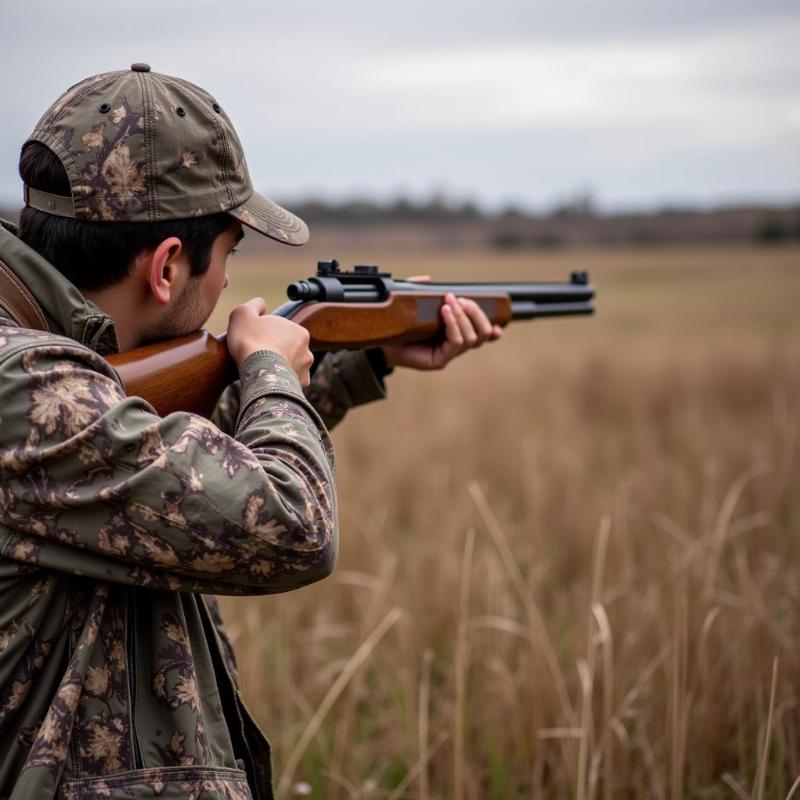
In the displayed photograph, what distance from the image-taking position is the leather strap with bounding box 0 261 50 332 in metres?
1.63

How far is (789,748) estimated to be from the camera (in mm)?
2926

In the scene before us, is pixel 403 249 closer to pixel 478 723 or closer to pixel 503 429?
pixel 503 429

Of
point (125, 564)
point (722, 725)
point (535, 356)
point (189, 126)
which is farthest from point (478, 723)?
point (535, 356)

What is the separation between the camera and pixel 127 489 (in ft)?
4.86

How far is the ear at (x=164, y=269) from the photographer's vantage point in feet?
5.72

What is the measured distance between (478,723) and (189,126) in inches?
97.4

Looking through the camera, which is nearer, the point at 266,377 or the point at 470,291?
the point at 266,377

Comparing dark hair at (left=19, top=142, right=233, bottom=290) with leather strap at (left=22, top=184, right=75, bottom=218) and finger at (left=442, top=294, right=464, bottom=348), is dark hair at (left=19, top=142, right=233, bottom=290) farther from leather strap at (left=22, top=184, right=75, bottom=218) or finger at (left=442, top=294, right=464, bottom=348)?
finger at (left=442, top=294, right=464, bottom=348)

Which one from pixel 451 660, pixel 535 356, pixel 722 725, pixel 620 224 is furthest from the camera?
pixel 620 224

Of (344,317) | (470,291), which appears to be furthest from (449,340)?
(344,317)

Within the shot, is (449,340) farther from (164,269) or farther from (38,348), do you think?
(38,348)

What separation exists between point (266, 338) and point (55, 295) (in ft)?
1.42

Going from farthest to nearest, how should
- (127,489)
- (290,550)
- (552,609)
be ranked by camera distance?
1. (552,609)
2. (290,550)
3. (127,489)

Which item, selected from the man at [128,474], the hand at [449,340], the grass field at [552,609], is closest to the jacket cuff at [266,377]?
the man at [128,474]
